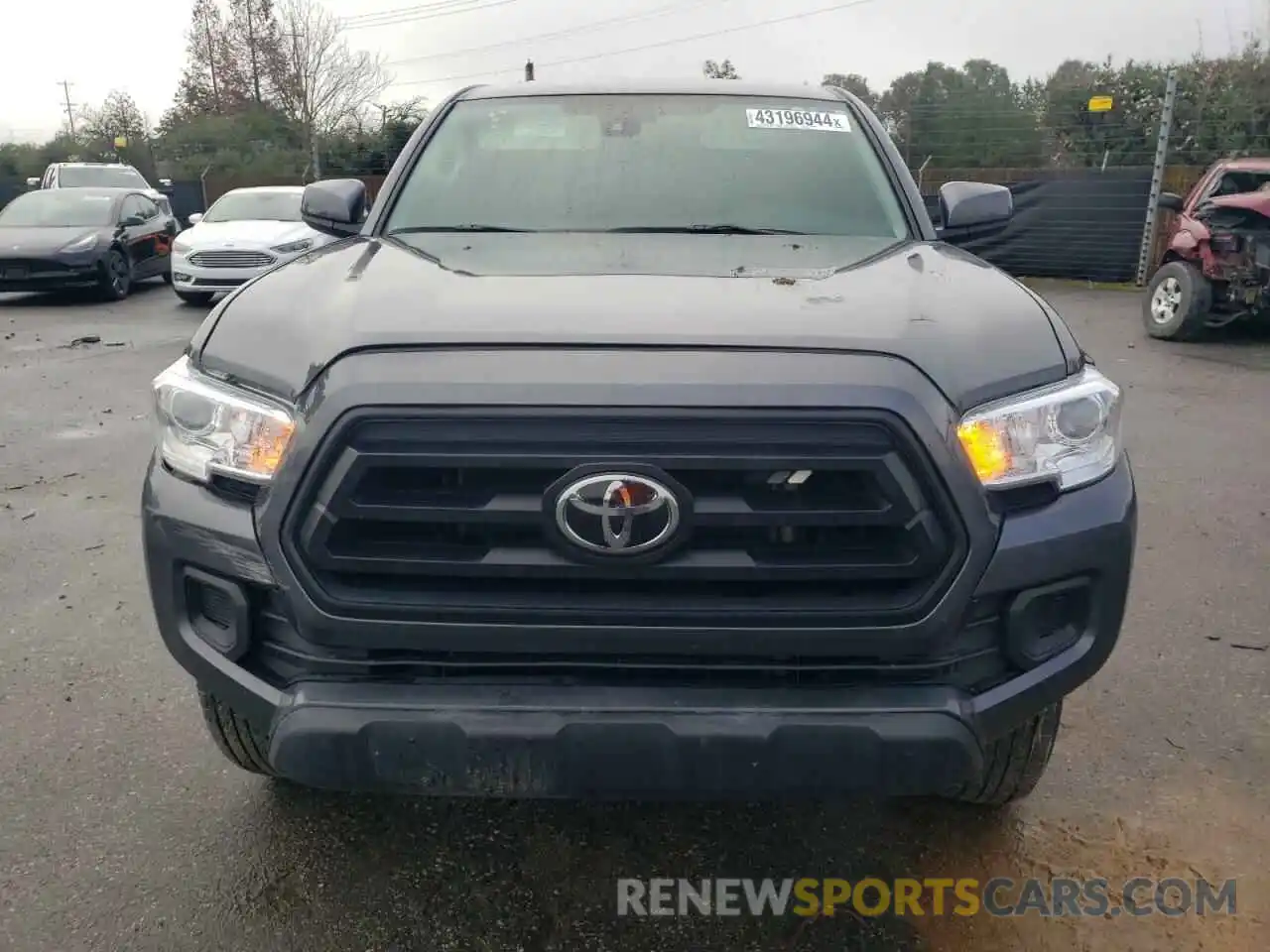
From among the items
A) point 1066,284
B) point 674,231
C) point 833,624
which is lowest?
point 1066,284

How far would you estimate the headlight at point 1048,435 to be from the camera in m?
1.88

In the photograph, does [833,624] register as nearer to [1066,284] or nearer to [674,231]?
[674,231]

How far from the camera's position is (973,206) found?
341 centimetres

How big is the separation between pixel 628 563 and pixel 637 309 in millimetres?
513

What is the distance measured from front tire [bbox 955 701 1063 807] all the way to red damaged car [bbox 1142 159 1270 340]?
8416 millimetres

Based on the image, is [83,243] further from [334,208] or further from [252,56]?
[252,56]

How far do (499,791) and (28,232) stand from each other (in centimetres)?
1436

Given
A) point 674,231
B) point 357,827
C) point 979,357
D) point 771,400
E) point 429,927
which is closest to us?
point 771,400

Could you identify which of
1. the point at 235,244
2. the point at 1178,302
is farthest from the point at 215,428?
the point at 235,244

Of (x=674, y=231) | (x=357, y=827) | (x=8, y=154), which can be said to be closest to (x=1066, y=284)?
(x=674, y=231)

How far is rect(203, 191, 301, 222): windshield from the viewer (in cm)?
1296

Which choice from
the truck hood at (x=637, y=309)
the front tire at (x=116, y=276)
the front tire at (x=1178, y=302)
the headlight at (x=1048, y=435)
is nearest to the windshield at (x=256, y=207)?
the front tire at (x=116, y=276)

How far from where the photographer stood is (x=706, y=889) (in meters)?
2.35

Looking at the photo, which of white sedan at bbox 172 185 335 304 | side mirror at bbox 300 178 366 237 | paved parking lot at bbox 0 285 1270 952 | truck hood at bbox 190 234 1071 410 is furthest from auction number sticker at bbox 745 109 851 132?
white sedan at bbox 172 185 335 304
